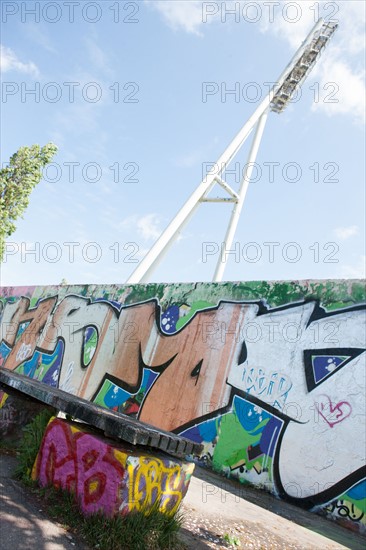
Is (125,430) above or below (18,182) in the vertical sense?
below

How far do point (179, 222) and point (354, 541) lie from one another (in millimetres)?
7913

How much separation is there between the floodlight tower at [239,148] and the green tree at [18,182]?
9.91 meters

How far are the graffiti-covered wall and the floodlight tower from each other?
204cm

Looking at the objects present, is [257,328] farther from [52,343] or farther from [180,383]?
[52,343]

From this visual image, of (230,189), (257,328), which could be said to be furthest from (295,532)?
(230,189)

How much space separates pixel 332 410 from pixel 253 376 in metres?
1.27

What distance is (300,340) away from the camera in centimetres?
598

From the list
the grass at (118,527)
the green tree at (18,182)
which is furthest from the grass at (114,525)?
the green tree at (18,182)

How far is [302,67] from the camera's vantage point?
39.1 ft

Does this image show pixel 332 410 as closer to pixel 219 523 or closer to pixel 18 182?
pixel 219 523

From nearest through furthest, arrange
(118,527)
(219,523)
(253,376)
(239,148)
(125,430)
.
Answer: (118,527), (125,430), (219,523), (253,376), (239,148)

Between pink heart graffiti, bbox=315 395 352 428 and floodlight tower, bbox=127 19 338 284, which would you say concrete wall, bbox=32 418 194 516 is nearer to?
pink heart graffiti, bbox=315 395 352 428

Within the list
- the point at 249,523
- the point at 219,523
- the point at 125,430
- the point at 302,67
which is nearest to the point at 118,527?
the point at 125,430

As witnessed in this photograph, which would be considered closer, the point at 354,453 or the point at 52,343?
the point at 354,453
